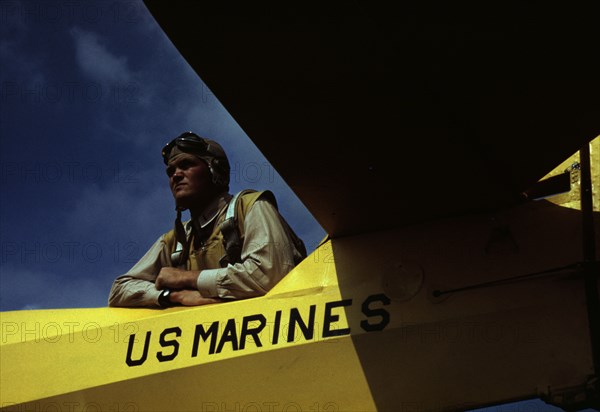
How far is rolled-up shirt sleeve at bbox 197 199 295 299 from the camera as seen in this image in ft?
12.9

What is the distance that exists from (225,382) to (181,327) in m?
0.43

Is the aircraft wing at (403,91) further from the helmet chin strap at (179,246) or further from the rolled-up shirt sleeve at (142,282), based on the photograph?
the helmet chin strap at (179,246)

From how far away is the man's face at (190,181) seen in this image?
16.1ft

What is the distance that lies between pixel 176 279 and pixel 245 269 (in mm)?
478

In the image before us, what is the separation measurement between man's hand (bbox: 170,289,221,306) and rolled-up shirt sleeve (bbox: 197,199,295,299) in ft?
0.10

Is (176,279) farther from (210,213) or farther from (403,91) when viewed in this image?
(403,91)

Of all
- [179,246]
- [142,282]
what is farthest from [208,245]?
[142,282]

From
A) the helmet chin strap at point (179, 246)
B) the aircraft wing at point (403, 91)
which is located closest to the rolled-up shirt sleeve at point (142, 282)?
the helmet chin strap at point (179, 246)

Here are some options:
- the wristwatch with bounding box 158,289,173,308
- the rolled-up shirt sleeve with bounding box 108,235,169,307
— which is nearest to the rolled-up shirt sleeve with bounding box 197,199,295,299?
the wristwatch with bounding box 158,289,173,308

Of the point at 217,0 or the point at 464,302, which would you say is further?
the point at 464,302

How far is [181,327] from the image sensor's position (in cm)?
374

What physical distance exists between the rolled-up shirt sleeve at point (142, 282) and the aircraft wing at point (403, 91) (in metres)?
1.26

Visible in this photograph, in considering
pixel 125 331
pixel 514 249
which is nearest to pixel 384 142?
pixel 514 249

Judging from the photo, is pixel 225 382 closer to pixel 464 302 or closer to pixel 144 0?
pixel 464 302
